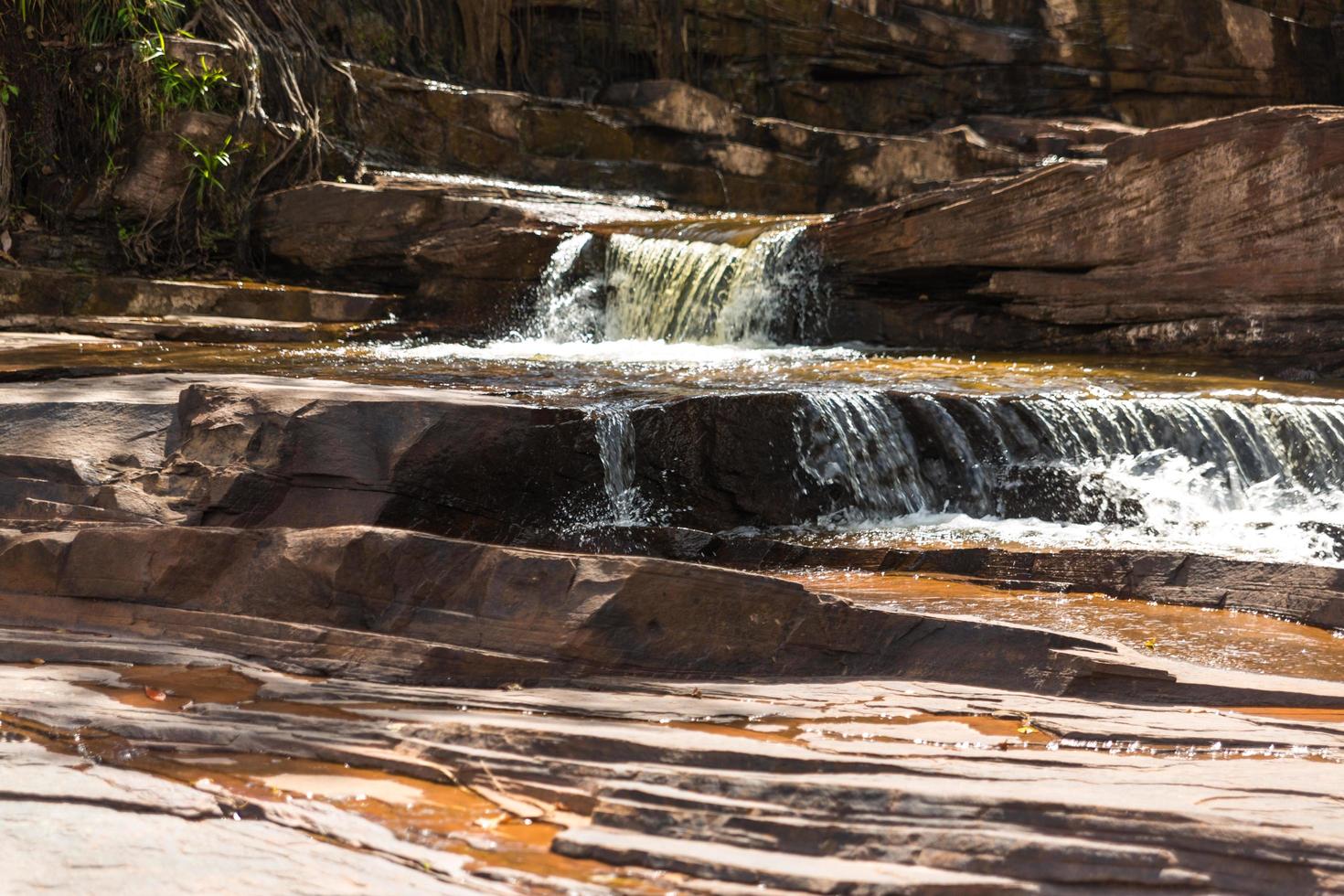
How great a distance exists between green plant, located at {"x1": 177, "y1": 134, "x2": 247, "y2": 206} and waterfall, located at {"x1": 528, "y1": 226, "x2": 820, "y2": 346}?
315 centimetres

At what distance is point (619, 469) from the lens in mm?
6621

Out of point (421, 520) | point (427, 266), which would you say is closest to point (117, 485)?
point (421, 520)

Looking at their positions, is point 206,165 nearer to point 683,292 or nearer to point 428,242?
point 428,242

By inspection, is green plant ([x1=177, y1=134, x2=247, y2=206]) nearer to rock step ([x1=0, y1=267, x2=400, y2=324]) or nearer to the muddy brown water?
rock step ([x1=0, y1=267, x2=400, y2=324])

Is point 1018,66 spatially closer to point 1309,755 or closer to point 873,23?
point 873,23

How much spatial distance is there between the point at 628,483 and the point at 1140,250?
4802 mm

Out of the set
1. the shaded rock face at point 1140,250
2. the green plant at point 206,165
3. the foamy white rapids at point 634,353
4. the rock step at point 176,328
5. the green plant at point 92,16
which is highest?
the green plant at point 92,16

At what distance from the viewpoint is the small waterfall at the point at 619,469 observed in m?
6.57

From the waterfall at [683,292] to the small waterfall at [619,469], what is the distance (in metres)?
4.22

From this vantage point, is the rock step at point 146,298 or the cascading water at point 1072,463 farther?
the rock step at point 146,298

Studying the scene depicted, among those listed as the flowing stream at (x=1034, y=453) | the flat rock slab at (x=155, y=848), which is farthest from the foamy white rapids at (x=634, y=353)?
the flat rock slab at (x=155, y=848)

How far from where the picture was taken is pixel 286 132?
12.3m

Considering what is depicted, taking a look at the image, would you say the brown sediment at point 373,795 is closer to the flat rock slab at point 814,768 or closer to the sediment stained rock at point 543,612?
the flat rock slab at point 814,768

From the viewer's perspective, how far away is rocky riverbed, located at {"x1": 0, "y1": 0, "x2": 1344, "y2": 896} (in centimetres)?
260
